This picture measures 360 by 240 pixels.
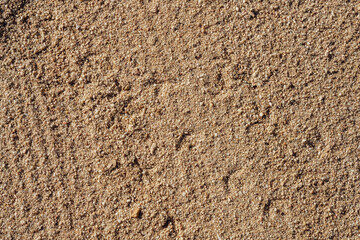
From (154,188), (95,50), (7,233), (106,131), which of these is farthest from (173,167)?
(7,233)

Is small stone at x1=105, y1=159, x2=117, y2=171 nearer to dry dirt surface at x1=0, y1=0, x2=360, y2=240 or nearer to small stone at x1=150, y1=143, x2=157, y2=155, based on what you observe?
dry dirt surface at x1=0, y1=0, x2=360, y2=240

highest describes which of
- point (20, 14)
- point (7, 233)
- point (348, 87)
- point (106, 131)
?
point (20, 14)

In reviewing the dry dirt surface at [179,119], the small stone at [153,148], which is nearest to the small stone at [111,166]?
the dry dirt surface at [179,119]

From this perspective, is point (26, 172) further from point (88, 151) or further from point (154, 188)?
point (154, 188)

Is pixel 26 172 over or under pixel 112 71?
under

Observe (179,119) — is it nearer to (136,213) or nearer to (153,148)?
(153,148)

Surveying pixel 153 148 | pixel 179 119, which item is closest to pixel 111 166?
pixel 153 148

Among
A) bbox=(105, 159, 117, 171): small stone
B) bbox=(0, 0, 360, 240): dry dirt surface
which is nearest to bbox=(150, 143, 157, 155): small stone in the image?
bbox=(0, 0, 360, 240): dry dirt surface

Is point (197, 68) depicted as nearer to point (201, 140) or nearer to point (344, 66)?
point (201, 140)

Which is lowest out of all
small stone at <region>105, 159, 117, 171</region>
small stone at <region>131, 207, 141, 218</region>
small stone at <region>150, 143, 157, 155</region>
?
small stone at <region>131, 207, 141, 218</region>
